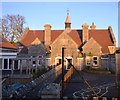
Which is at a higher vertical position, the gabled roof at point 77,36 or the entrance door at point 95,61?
the gabled roof at point 77,36

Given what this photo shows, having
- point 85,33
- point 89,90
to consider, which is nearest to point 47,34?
point 85,33

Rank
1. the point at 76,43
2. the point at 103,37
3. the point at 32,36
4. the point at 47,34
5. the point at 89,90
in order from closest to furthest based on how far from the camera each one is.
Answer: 1. the point at 89,90
2. the point at 76,43
3. the point at 47,34
4. the point at 103,37
5. the point at 32,36

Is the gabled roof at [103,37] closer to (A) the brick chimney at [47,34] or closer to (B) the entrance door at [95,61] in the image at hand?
(B) the entrance door at [95,61]

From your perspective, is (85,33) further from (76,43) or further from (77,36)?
(76,43)

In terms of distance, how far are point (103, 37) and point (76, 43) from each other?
17.1ft

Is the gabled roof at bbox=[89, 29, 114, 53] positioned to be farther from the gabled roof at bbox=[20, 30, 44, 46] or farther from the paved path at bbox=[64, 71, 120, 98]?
the paved path at bbox=[64, 71, 120, 98]

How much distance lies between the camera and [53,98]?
5.40 m

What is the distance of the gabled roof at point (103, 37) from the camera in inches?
1368

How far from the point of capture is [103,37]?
36.7 meters

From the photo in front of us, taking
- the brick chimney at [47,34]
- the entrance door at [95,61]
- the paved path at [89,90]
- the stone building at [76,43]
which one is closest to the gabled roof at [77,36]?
the stone building at [76,43]

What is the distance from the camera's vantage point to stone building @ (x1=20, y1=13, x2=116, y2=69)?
32.6 m

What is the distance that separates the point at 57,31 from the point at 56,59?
6970 mm

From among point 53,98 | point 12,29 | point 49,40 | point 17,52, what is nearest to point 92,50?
point 49,40

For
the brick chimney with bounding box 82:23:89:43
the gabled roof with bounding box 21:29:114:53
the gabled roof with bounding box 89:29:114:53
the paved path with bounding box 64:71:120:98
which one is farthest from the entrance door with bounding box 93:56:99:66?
the paved path with bounding box 64:71:120:98
